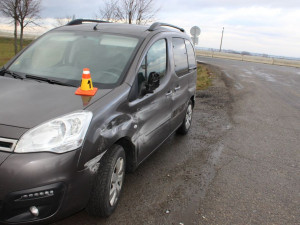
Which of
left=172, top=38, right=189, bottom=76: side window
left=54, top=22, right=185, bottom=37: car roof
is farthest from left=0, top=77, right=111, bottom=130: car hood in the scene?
left=172, top=38, right=189, bottom=76: side window

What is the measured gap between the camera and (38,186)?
2072 millimetres

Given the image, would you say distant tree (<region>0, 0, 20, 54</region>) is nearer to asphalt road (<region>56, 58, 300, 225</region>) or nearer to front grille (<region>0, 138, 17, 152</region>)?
asphalt road (<region>56, 58, 300, 225</region>)

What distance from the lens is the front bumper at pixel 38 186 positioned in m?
2.03

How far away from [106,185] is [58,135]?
67cm

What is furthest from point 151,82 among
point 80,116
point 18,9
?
point 18,9

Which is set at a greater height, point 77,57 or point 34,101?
point 77,57

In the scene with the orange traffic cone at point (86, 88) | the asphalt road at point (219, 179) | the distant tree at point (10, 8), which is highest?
the distant tree at point (10, 8)

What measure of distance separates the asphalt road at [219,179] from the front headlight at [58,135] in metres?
0.93

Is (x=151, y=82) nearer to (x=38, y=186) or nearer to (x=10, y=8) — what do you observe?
(x=38, y=186)

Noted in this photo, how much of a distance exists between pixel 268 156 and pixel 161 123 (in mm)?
2155

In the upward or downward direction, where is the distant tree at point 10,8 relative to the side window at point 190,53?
upward

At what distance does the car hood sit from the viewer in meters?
2.26

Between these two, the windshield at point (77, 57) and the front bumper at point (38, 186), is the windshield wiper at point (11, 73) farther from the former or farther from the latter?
the front bumper at point (38, 186)

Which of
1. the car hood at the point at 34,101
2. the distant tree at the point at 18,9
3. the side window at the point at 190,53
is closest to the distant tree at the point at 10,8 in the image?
the distant tree at the point at 18,9
